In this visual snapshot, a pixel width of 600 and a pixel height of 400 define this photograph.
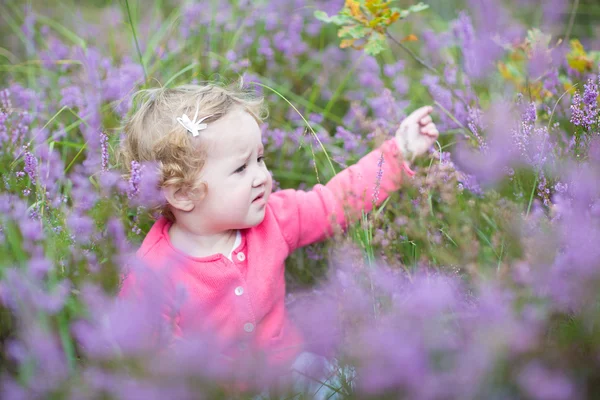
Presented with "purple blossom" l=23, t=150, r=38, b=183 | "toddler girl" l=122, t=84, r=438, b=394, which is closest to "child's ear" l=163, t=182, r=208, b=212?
"toddler girl" l=122, t=84, r=438, b=394

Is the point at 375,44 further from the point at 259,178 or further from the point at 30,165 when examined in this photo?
the point at 30,165

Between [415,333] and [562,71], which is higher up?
[415,333]

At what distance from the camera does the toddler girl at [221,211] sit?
2121 millimetres

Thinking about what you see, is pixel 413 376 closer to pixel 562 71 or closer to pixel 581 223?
pixel 581 223

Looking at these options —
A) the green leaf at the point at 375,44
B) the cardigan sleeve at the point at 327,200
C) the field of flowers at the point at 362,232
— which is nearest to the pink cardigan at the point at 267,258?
the cardigan sleeve at the point at 327,200

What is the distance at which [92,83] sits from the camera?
2877 millimetres

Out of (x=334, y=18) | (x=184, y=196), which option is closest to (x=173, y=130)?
(x=184, y=196)

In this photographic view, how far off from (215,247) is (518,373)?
1.32 m

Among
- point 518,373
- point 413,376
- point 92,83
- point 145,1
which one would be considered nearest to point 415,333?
point 413,376

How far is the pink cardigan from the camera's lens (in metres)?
2.15

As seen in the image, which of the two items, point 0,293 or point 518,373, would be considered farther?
point 0,293

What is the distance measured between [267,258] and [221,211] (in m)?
0.28

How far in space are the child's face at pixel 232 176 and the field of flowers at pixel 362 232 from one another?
221 mm

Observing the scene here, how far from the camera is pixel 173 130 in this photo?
6.96ft
